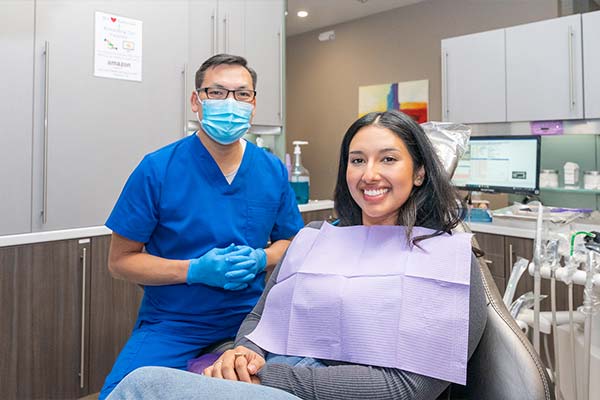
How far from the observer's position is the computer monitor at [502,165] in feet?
8.33

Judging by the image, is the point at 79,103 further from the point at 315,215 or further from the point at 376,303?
the point at 376,303

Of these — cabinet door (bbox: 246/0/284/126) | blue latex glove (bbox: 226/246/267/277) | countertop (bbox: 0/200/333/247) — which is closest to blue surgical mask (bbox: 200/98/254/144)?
blue latex glove (bbox: 226/246/267/277)

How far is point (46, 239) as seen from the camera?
1866mm

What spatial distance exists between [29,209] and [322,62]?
352 cm

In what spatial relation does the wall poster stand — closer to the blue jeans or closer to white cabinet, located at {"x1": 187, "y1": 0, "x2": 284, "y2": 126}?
white cabinet, located at {"x1": 187, "y1": 0, "x2": 284, "y2": 126}

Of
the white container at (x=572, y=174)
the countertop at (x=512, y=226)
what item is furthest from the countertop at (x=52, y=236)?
the white container at (x=572, y=174)

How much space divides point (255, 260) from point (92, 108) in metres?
1.31

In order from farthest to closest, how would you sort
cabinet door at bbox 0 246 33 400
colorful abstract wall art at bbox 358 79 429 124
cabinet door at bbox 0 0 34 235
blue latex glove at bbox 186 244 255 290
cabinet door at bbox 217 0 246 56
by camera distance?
colorful abstract wall art at bbox 358 79 429 124, cabinet door at bbox 217 0 246 56, cabinet door at bbox 0 0 34 235, cabinet door at bbox 0 246 33 400, blue latex glove at bbox 186 244 255 290

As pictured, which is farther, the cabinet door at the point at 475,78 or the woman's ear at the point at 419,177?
the cabinet door at the point at 475,78

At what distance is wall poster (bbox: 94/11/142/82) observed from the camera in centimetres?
214

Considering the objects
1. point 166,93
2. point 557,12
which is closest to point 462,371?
point 166,93

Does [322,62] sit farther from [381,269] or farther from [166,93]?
[381,269]

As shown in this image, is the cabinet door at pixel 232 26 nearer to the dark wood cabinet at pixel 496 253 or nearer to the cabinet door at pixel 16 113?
the cabinet door at pixel 16 113

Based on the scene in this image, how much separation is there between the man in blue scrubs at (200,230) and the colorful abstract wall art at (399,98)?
9.10 ft
